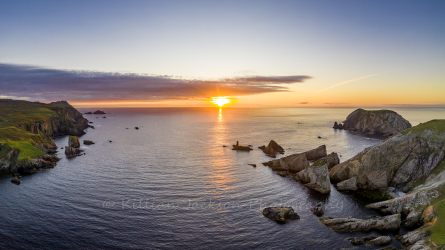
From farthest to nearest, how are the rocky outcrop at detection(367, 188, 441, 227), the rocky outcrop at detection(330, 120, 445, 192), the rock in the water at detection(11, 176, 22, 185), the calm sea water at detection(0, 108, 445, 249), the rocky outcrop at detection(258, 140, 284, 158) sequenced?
the rocky outcrop at detection(258, 140, 284, 158) < the rock in the water at detection(11, 176, 22, 185) < the rocky outcrop at detection(330, 120, 445, 192) < the rocky outcrop at detection(367, 188, 441, 227) < the calm sea water at detection(0, 108, 445, 249)

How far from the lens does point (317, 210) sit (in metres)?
45.5

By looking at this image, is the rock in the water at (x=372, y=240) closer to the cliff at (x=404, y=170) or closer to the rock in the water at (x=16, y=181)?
the cliff at (x=404, y=170)

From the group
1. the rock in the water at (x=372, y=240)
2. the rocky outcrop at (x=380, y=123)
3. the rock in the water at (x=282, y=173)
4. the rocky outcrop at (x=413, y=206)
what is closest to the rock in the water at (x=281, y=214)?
the rock in the water at (x=372, y=240)

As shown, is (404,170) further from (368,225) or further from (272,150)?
(272,150)

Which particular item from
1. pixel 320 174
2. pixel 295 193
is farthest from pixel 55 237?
pixel 320 174

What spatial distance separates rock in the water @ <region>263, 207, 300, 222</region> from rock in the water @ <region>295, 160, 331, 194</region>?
16111 millimetres

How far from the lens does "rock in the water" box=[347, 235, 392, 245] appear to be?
35000mm

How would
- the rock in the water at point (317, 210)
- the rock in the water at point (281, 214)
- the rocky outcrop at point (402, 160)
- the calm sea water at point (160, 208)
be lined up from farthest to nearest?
the rocky outcrop at point (402, 160) → the rock in the water at point (317, 210) → the rock in the water at point (281, 214) → the calm sea water at point (160, 208)

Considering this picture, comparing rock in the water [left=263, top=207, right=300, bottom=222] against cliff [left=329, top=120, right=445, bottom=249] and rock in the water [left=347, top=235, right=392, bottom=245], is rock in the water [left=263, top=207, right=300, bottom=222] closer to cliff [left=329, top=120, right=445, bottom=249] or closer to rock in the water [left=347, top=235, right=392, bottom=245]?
rock in the water [left=347, top=235, right=392, bottom=245]

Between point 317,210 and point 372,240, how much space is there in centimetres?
1105

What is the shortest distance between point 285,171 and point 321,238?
35.5 meters

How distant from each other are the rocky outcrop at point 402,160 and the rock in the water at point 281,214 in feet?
72.4

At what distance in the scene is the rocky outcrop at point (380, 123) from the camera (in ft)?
494

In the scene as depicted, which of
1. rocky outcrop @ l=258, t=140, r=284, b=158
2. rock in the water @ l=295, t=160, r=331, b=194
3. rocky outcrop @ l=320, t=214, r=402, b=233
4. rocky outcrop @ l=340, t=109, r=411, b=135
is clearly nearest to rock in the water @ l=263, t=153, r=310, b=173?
rock in the water @ l=295, t=160, r=331, b=194
